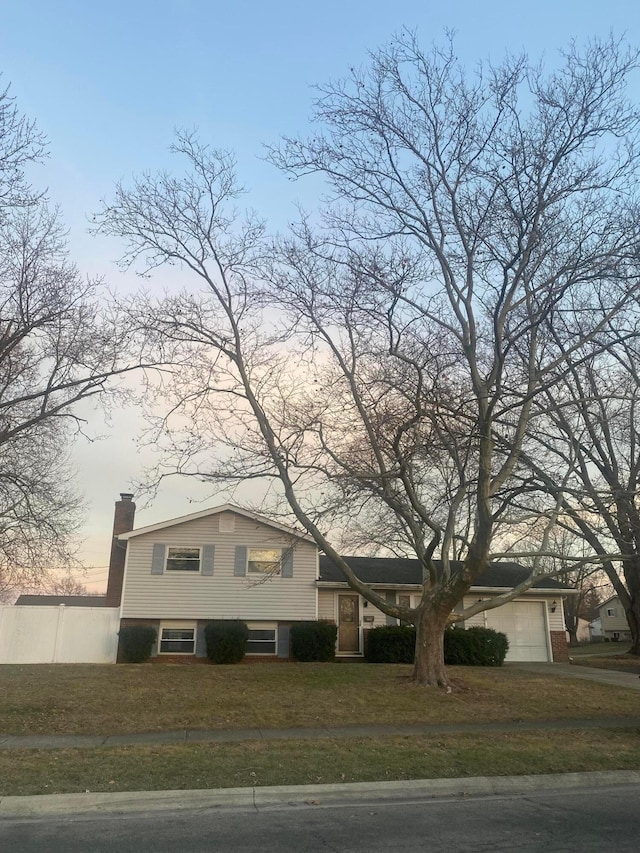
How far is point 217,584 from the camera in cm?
2278

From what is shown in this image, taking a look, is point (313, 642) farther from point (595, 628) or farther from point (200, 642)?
point (595, 628)

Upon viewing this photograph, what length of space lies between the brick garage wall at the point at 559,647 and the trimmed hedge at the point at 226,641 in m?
11.8

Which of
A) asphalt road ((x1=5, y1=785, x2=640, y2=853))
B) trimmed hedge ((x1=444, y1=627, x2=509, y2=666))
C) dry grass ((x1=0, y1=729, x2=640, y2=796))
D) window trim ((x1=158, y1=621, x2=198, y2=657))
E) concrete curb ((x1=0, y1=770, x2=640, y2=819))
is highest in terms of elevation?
window trim ((x1=158, y1=621, x2=198, y2=657))

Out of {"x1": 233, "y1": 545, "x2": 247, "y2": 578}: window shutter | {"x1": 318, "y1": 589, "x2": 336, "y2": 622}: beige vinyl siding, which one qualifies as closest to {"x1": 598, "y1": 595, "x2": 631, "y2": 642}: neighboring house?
{"x1": 318, "y1": 589, "x2": 336, "y2": 622}: beige vinyl siding

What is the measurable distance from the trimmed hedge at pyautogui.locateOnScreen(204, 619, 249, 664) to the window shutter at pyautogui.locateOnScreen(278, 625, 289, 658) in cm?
148

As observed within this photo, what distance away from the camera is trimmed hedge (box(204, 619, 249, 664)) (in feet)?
70.1

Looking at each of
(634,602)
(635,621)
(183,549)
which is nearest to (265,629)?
(183,549)

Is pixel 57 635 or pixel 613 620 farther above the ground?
pixel 613 620

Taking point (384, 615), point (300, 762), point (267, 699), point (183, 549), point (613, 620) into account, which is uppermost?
point (183, 549)

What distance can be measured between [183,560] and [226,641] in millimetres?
3250

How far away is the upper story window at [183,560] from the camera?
22812mm

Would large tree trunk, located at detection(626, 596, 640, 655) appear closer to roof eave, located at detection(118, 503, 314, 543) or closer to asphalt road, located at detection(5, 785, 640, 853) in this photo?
roof eave, located at detection(118, 503, 314, 543)

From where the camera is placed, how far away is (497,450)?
634 inches

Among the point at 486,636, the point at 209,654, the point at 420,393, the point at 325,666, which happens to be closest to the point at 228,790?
the point at 420,393
